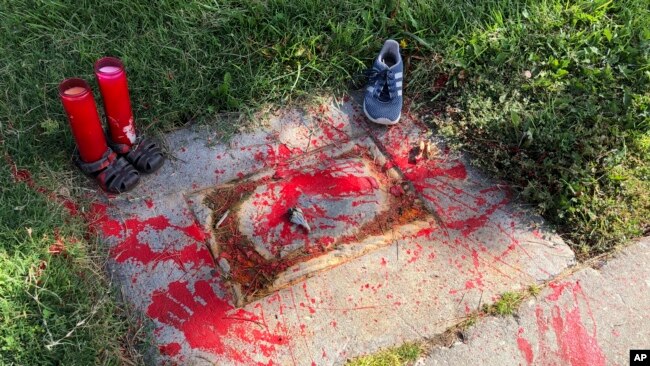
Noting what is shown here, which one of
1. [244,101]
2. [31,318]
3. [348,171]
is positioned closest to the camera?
[31,318]

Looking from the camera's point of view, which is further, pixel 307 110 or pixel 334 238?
pixel 307 110

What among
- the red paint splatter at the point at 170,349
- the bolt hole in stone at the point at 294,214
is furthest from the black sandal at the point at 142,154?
the red paint splatter at the point at 170,349

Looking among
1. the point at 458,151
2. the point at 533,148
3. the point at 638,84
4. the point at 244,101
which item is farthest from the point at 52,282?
the point at 638,84

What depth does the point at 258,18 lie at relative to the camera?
296 centimetres

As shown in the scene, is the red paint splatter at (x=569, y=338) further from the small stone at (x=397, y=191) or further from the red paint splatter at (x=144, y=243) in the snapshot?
the red paint splatter at (x=144, y=243)

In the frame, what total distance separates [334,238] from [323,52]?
3.56ft

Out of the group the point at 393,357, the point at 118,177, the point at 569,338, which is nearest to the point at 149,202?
the point at 118,177

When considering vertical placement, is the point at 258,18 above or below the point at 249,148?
above

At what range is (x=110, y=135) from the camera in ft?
8.32

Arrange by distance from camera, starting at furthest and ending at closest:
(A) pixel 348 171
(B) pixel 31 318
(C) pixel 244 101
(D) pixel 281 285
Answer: (C) pixel 244 101
(A) pixel 348 171
(D) pixel 281 285
(B) pixel 31 318

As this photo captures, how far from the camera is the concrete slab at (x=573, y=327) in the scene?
6.93 ft

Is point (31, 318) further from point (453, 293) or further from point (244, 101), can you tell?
point (453, 293)

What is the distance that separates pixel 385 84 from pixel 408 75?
0.25m

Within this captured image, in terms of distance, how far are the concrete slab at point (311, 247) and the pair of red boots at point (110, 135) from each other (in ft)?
0.33
